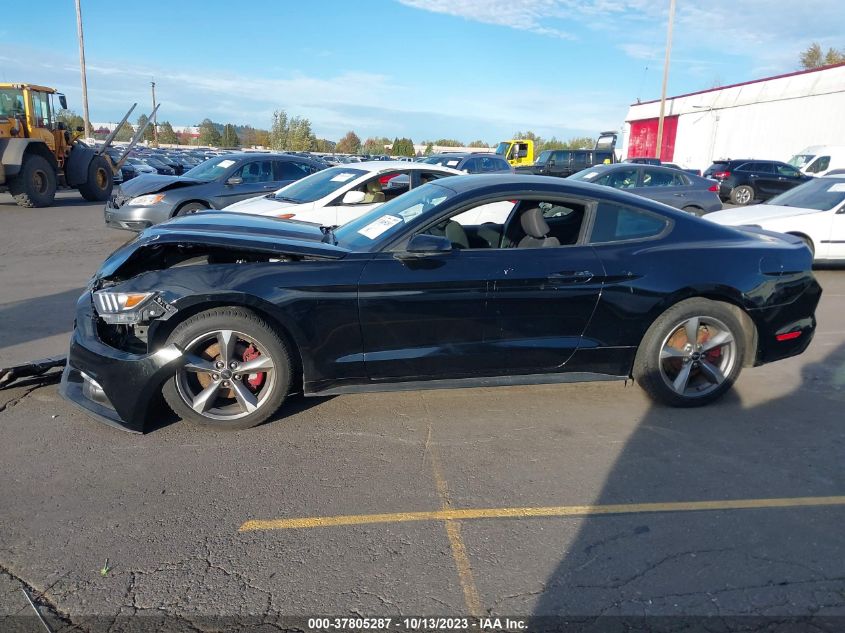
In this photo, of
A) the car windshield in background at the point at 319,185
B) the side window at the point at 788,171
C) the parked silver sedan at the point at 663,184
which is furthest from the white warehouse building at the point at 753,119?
the car windshield in background at the point at 319,185

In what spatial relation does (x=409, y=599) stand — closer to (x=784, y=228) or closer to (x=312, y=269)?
(x=312, y=269)

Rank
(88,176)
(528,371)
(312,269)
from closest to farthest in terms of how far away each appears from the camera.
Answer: (312,269) → (528,371) → (88,176)

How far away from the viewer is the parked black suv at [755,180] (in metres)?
21.3

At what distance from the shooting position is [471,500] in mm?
3338

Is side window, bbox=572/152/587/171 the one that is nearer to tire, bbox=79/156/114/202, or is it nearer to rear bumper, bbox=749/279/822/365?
tire, bbox=79/156/114/202

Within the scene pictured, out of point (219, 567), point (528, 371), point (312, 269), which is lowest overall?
point (219, 567)

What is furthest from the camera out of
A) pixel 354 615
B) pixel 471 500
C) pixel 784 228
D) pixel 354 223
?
pixel 784 228

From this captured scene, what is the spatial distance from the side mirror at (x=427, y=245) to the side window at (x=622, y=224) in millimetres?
1080

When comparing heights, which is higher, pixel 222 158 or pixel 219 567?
pixel 222 158

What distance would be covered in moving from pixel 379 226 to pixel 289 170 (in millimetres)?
8361

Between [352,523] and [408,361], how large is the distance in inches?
47.3

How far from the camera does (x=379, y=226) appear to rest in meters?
4.44

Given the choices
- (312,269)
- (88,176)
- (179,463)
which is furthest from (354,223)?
(88,176)

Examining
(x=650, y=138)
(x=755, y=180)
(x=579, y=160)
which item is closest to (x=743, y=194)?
(x=755, y=180)
